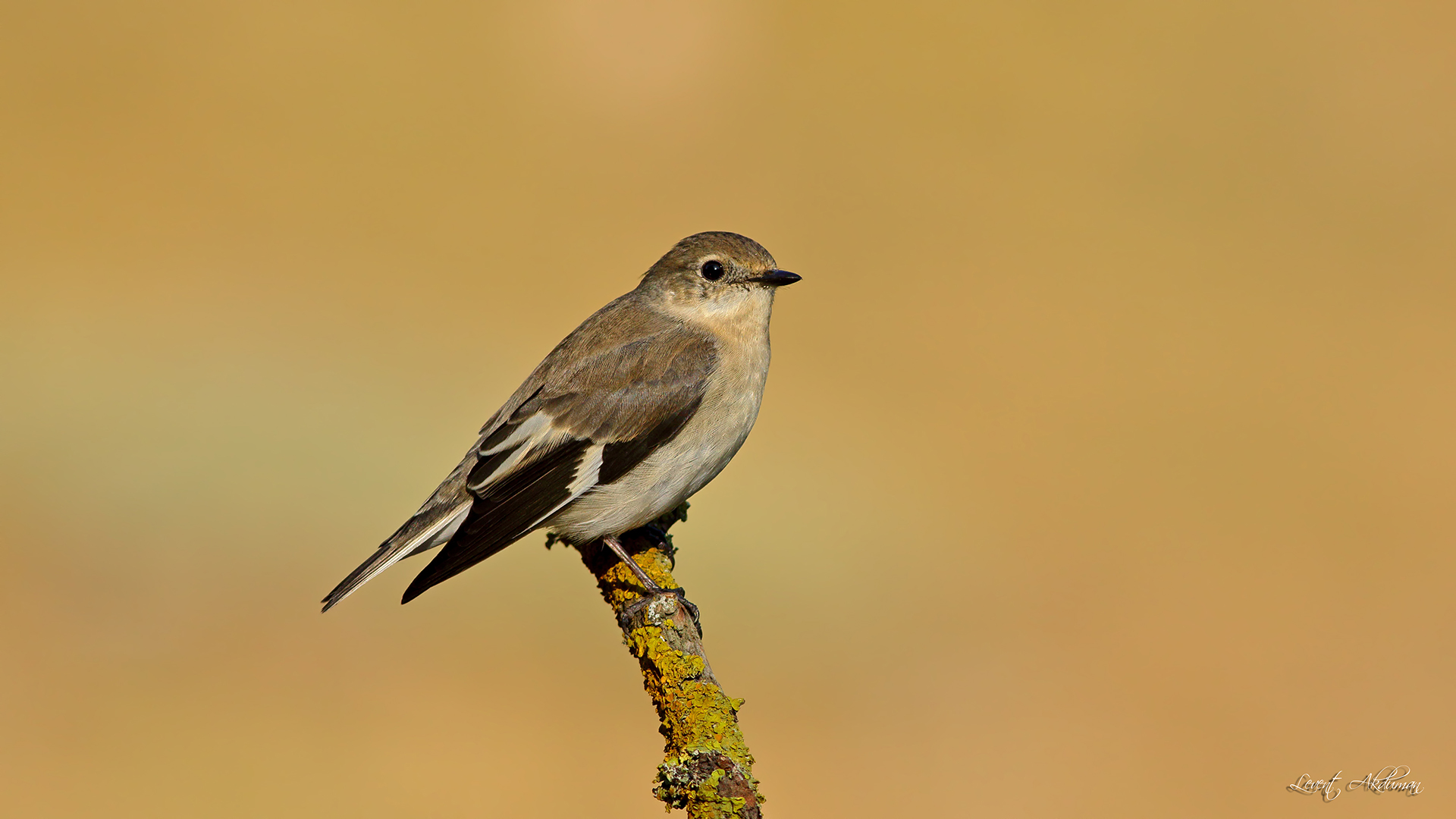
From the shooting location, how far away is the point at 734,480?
609 inches

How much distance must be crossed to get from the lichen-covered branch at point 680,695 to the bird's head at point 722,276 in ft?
4.36

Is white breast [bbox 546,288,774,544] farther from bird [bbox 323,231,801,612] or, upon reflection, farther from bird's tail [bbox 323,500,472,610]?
bird's tail [bbox 323,500,472,610]

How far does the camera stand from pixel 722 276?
246 inches

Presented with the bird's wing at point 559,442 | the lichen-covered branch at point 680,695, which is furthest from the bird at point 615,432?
the lichen-covered branch at point 680,695

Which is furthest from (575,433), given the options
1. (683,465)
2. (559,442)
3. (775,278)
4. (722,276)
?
(775,278)

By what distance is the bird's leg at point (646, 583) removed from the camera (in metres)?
5.52

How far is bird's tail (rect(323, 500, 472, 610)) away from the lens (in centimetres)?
545

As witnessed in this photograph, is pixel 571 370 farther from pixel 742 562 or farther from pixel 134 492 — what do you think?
pixel 134 492

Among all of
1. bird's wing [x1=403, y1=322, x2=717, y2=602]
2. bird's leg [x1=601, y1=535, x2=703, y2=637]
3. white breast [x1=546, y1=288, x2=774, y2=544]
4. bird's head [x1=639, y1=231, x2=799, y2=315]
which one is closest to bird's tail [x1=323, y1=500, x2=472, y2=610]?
bird's wing [x1=403, y1=322, x2=717, y2=602]

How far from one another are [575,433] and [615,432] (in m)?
0.21

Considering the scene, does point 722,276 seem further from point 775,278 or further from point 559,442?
point 559,442

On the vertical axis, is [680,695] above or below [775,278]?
below

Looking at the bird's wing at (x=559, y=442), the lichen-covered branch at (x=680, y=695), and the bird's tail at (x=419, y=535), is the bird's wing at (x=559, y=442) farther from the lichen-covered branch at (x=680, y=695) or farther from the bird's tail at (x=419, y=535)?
the lichen-covered branch at (x=680, y=695)

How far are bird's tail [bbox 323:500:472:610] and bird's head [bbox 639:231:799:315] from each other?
163 centimetres
